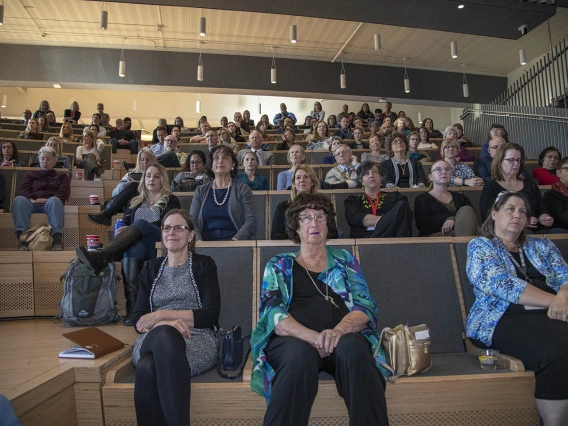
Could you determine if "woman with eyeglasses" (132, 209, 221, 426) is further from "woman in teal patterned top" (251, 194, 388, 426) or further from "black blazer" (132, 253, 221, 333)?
"woman in teal patterned top" (251, 194, 388, 426)

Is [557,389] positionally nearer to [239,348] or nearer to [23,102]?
[239,348]

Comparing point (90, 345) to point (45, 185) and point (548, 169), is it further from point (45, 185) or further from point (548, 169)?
point (548, 169)

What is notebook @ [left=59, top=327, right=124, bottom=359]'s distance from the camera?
1.89 meters

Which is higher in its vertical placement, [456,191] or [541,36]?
[541,36]

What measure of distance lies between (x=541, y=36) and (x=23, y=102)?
14466 millimetres

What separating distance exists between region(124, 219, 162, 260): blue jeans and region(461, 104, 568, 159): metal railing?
17.0 ft

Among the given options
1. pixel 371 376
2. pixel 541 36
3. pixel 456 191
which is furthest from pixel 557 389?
pixel 541 36

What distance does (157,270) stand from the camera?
6.95 feet

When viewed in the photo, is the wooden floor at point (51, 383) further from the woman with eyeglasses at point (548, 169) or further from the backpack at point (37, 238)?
the woman with eyeglasses at point (548, 169)

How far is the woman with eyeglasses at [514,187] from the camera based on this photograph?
311 centimetres

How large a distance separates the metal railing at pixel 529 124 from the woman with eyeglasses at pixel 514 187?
137 inches

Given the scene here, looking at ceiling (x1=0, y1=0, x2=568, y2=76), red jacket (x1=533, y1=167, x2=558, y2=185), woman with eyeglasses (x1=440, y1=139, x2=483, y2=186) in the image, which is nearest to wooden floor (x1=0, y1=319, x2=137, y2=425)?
woman with eyeglasses (x1=440, y1=139, x2=483, y2=186)

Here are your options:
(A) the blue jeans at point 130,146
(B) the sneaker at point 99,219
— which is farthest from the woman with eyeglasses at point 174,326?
(A) the blue jeans at point 130,146

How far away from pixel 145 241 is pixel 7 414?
5.18 ft
